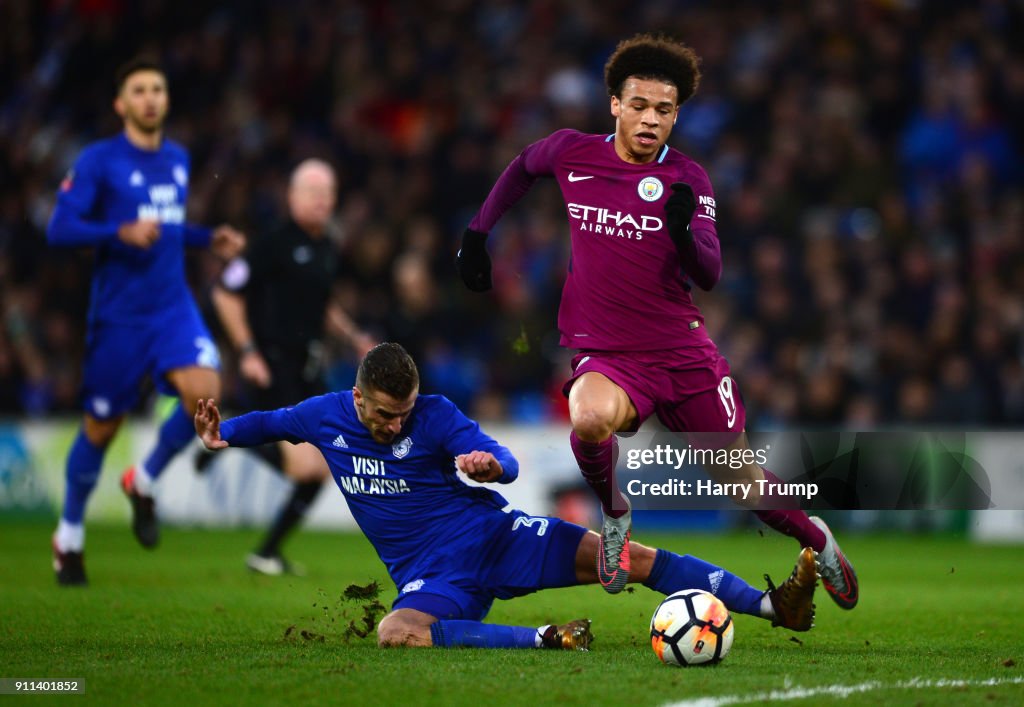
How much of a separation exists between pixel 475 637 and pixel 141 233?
3262 millimetres

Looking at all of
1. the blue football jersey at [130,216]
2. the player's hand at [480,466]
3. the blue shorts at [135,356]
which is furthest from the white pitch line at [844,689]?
the blue football jersey at [130,216]

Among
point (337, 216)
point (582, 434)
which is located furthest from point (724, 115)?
point (582, 434)

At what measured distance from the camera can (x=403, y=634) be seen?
5.65 m

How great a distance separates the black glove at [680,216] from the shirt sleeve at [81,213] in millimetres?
3661

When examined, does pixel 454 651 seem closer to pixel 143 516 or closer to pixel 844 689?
pixel 844 689

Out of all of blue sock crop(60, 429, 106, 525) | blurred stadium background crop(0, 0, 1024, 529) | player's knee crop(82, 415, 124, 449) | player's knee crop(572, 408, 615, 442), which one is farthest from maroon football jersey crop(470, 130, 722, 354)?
blurred stadium background crop(0, 0, 1024, 529)

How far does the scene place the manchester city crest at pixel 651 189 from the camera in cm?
604

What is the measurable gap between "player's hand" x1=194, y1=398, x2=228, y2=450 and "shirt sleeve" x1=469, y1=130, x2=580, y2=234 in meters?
1.48

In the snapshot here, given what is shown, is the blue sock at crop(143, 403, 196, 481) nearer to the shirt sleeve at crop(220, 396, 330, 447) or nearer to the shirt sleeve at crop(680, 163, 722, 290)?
the shirt sleeve at crop(220, 396, 330, 447)

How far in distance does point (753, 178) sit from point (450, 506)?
963 centimetres

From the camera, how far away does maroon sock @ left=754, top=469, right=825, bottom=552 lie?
20.3 feet

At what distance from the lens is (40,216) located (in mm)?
16531

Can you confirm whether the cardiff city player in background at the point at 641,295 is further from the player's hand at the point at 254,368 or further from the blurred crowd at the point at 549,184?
the blurred crowd at the point at 549,184

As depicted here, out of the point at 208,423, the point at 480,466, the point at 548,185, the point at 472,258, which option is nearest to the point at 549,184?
A: the point at 548,185
